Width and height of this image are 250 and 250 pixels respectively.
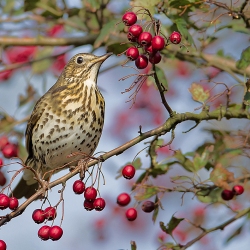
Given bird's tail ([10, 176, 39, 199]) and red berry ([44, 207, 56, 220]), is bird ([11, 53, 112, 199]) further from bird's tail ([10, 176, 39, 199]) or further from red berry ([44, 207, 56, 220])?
red berry ([44, 207, 56, 220])

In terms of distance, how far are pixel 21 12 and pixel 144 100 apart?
1.41 m

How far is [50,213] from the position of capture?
2781 mm

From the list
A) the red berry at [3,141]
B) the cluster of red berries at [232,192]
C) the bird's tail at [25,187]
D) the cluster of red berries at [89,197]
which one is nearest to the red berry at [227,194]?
the cluster of red berries at [232,192]

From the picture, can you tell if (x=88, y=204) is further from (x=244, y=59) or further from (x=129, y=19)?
(x=244, y=59)

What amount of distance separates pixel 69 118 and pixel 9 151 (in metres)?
0.47

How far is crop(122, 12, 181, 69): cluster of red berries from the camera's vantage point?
2420 mm

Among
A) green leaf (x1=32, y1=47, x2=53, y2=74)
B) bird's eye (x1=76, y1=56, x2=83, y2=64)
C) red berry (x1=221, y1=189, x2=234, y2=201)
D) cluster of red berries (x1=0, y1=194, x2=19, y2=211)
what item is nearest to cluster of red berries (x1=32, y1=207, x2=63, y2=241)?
cluster of red berries (x1=0, y1=194, x2=19, y2=211)

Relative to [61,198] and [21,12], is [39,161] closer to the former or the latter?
[21,12]

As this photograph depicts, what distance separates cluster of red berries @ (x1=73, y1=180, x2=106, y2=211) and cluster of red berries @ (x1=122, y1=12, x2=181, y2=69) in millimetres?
675

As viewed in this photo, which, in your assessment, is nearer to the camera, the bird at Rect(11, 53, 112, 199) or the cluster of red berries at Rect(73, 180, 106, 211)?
the cluster of red berries at Rect(73, 180, 106, 211)

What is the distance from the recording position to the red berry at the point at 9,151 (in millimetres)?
4141

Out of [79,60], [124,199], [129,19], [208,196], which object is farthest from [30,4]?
[208,196]

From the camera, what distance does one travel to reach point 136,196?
329 cm

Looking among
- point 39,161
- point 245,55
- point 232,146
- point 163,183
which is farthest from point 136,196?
point 163,183
